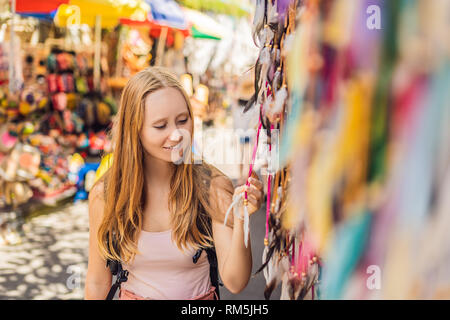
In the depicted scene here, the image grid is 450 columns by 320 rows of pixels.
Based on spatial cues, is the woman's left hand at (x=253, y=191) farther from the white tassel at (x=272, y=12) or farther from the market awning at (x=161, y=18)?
the market awning at (x=161, y=18)

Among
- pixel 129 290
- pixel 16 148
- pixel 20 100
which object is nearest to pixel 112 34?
pixel 20 100

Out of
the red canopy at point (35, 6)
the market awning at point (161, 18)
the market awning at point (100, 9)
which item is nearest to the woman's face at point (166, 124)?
the red canopy at point (35, 6)

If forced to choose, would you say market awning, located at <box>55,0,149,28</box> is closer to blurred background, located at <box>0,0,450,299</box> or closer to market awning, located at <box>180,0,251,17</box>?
blurred background, located at <box>0,0,450,299</box>

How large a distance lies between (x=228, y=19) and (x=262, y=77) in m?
9.86

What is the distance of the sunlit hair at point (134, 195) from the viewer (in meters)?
1.31

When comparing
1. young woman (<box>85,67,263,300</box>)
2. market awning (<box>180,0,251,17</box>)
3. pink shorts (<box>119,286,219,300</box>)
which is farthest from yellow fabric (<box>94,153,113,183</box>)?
market awning (<box>180,0,251,17</box>)

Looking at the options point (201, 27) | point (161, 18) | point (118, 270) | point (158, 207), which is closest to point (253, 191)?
point (158, 207)

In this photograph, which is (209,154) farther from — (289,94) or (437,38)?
(437,38)

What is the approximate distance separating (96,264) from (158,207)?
26 centimetres

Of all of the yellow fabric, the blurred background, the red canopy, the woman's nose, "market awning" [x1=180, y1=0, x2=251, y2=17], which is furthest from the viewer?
"market awning" [x1=180, y1=0, x2=251, y2=17]

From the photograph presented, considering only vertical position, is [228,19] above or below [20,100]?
Answer: above

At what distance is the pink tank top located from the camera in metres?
1.33

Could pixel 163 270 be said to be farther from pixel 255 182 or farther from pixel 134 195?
pixel 255 182
